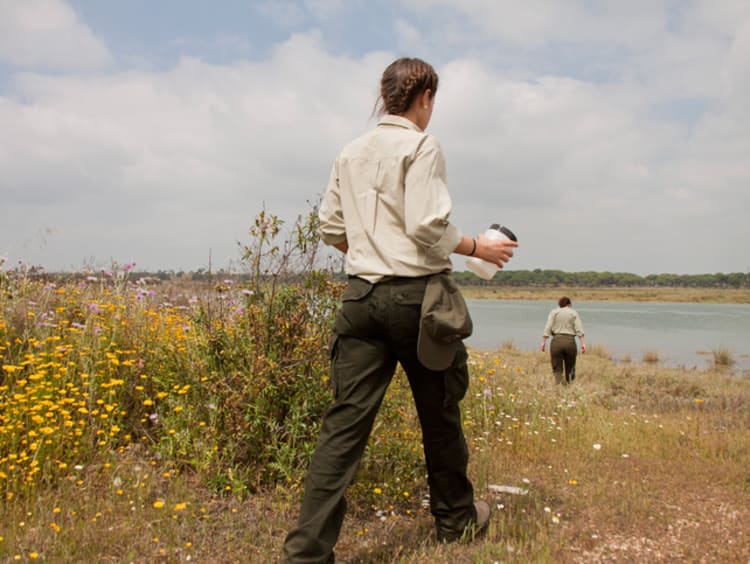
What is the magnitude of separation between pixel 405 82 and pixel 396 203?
1.70 feet

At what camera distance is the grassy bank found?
2564mm

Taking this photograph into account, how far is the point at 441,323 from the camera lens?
85.0 inches

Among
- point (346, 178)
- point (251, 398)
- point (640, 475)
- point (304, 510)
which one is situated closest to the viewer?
point (304, 510)

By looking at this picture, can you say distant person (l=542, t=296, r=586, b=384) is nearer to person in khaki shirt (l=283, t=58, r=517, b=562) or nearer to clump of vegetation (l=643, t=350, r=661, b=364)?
person in khaki shirt (l=283, t=58, r=517, b=562)

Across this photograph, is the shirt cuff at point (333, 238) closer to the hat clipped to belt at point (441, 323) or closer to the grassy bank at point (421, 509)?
the hat clipped to belt at point (441, 323)

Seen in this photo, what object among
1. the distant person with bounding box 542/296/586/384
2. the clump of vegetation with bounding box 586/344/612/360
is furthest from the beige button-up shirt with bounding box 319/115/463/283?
the clump of vegetation with bounding box 586/344/612/360

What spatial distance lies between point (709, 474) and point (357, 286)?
3.20 meters

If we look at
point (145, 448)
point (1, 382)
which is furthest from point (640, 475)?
point (1, 382)

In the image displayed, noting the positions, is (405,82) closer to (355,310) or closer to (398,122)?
(398,122)

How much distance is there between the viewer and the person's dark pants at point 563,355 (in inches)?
409

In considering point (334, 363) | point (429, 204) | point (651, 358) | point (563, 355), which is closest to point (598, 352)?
point (651, 358)

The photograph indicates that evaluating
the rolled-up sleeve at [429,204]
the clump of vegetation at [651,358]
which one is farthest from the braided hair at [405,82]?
the clump of vegetation at [651,358]

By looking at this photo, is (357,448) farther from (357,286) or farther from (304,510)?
(357,286)

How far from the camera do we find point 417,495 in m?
3.33
